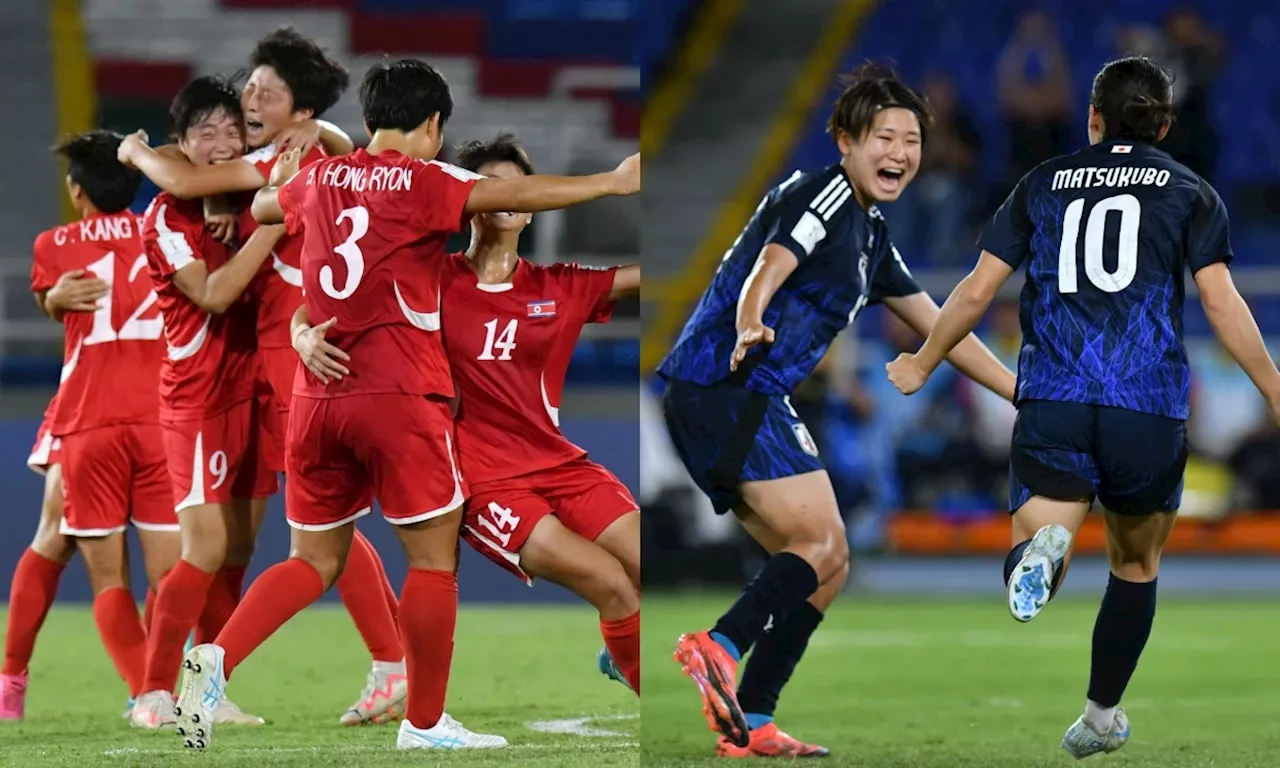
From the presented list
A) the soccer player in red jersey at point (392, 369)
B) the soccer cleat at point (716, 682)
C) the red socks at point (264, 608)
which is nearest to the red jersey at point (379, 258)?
the soccer player in red jersey at point (392, 369)

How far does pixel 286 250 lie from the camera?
17.8 ft

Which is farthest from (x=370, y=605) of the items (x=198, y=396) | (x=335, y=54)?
(x=335, y=54)

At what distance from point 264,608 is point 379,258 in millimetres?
988

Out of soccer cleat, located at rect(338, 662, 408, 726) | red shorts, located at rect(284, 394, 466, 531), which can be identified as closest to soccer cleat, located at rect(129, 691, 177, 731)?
soccer cleat, located at rect(338, 662, 408, 726)

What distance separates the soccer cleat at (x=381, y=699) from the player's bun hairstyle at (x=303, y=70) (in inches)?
72.6

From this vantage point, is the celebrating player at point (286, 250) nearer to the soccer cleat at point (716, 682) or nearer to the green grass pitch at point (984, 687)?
the green grass pitch at point (984, 687)

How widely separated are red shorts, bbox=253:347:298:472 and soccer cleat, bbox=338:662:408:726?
0.76 m

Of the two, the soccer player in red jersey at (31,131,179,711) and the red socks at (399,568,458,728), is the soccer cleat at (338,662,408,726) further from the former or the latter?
the soccer player in red jersey at (31,131,179,711)

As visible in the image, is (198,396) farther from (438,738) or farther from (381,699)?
(438,738)

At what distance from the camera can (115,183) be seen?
6.09 m

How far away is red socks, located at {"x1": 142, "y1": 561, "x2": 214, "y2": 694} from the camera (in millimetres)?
5387

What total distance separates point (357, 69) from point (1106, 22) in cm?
783

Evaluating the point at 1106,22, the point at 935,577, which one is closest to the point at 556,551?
the point at 935,577

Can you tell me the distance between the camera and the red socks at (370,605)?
562cm
